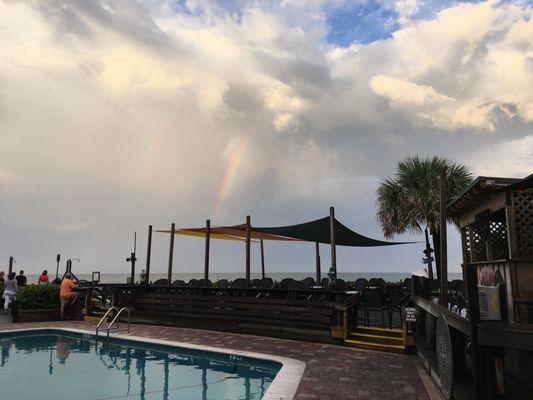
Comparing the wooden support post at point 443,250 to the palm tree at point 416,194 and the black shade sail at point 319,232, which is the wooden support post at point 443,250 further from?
the palm tree at point 416,194

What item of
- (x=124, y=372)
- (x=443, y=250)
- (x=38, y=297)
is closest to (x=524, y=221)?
(x=443, y=250)

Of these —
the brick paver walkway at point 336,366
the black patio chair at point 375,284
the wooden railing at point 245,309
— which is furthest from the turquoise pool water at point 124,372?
the black patio chair at point 375,284

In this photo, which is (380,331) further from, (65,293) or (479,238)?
(65,293)

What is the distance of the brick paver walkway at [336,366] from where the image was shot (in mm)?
5270

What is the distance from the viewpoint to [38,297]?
12.9m

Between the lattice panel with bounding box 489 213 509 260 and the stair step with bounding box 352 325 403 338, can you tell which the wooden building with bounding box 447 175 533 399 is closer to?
the lattice panel with bounding box 489 213 509 260

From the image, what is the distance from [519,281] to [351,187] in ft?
41.8

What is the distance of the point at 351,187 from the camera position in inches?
722

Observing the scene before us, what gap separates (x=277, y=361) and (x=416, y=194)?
9.39m

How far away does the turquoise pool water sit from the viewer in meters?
6.09

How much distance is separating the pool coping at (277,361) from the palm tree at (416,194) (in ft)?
28.7

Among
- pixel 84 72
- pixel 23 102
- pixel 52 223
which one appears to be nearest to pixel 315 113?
pixel 84 72

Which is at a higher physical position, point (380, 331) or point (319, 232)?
point (319, 232)

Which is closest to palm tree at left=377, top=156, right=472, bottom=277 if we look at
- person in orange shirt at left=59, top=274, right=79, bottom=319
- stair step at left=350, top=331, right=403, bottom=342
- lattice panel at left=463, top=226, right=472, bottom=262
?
lattice panel at left=463, top=226, right=472, bottom=262
